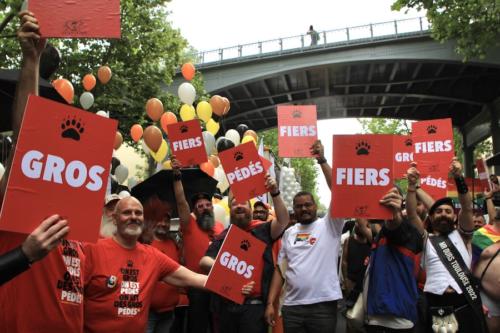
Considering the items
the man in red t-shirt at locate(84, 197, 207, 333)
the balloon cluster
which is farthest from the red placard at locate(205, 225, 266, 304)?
the balloon cluster

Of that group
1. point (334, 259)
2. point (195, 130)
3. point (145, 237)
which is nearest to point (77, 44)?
point (195, 130)

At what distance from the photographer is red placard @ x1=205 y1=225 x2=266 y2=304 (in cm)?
370

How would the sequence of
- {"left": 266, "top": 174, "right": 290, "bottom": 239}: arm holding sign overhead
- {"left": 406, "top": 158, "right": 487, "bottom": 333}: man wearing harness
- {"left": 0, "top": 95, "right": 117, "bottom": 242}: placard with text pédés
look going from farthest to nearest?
{"left": 266, "top": 174, "right": 290, "bottom": 239}: arm holding sign overhead < {"left": 406, "top": 158, "right": 487, "bottom": 333}: man wearing harness < {"left": 0, "top": 95, "right": 117, "bottom": 242}: placard with text pédés

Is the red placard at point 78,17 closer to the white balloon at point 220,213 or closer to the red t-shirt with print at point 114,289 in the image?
the red t-shirt with print at point 114,289

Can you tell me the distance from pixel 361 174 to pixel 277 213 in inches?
36.5

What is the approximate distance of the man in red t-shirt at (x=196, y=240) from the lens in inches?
191

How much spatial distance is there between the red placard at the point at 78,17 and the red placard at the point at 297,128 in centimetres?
365

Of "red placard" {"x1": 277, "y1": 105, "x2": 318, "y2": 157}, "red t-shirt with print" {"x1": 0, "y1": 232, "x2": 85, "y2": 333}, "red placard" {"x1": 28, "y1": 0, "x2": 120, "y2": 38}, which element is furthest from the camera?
"red placard" {"x1": 277, "y1": 105, "x2": 318, "y2": 157}

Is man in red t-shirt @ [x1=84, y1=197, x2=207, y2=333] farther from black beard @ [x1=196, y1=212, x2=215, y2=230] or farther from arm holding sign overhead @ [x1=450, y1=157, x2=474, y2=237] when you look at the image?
arm holding sign overhead @ [x1=450, y1=157, x2=474, y2=237]

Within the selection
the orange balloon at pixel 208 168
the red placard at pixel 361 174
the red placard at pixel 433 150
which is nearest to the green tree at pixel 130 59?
the orange balloon at pixel 208 168

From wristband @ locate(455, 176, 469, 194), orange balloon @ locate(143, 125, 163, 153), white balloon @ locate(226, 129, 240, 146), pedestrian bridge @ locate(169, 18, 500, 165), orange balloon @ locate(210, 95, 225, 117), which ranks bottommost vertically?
wristband @ locate(455, 176, 469, 194)

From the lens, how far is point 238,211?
471 cm

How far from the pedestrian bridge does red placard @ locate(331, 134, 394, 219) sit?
65.4 ft

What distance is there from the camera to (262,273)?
450 cm
